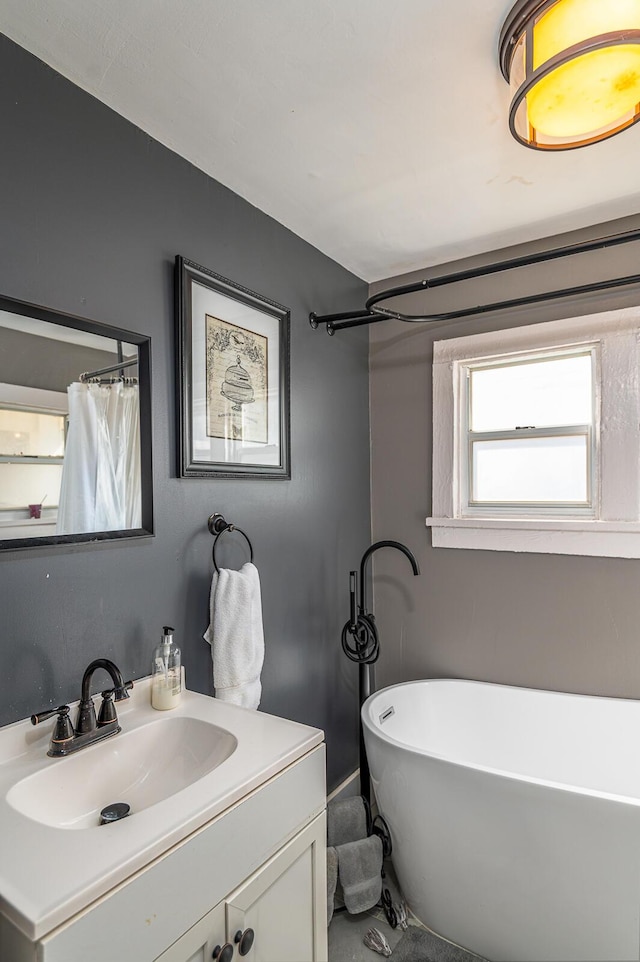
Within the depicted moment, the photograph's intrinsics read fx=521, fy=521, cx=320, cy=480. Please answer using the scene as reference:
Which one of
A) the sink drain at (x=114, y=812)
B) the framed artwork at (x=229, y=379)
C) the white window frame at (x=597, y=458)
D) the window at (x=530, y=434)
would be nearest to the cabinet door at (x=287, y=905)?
the sink drain at (x=114, y=812)

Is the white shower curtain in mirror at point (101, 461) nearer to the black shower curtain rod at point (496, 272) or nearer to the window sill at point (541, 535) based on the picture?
the black shower curtain rod at point (496, 272)

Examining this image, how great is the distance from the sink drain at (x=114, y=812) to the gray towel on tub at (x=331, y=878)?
935 millimetres

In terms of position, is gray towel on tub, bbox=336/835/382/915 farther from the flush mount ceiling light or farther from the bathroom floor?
the flush mount ceiling light

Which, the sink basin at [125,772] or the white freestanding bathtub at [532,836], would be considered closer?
the sink basin at [125,772]

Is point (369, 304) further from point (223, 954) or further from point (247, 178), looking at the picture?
Answer: point (223, 954)

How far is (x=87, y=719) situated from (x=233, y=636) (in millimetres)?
484

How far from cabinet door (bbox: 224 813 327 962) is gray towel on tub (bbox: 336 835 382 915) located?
20.9 inches

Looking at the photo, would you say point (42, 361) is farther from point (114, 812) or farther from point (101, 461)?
point (114, 812)

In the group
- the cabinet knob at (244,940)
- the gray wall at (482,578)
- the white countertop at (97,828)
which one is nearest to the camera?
the white countertop at (97,828)

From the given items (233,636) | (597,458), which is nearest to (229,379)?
(233,636)

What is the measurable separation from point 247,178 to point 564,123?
98cm

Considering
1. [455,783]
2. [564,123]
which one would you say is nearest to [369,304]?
[564,123]

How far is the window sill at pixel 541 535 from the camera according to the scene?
202cm

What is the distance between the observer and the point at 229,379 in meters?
1.75
